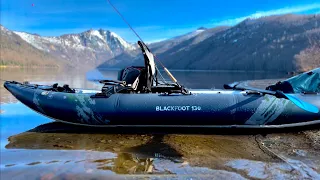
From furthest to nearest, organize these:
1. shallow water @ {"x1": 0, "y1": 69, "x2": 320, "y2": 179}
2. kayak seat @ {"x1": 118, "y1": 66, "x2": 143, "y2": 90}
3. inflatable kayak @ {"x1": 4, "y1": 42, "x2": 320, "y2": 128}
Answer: kayak seat @ {"x1": 118, "y1": 66, "x2": 143, "y2": 90} → inflatable kayak @ {"x1": 4, "y1": 42, "x2": 320, "y2": 128} → shallow water @ {"x1": 0, "y1": 69, "x2": 320, "y2": 179}

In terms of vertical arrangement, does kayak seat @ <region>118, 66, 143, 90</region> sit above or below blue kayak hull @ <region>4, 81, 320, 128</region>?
above

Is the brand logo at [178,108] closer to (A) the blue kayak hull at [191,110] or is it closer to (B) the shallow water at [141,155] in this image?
(A) the blue kayak hull at [191,110]

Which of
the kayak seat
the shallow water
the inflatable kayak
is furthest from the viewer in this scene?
the kayak seat

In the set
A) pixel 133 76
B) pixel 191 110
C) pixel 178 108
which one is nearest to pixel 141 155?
pixel 178 108

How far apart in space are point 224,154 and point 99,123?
394cm

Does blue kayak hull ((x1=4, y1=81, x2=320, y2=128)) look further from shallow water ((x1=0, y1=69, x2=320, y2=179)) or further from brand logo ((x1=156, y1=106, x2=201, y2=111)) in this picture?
shallow water ((x1=0, y1=69, x2=320, y2=179))

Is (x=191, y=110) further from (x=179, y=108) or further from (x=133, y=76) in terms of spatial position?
(x=133, y=76)

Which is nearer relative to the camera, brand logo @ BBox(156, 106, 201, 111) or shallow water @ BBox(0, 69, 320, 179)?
shallow water @ BBox(0, 69, 320, 179)

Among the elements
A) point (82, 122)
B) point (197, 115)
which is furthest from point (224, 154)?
point (82, 122)

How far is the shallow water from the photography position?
581cm

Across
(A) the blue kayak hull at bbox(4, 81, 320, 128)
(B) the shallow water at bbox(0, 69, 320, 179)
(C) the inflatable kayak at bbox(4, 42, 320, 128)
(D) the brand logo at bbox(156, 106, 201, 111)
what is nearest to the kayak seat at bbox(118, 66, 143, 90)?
(C) the inflatable kayak at bbox(4, 42, 320, 128)

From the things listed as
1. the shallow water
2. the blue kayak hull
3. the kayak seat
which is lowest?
the shallow water

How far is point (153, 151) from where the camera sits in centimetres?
728

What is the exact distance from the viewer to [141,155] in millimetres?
6953
